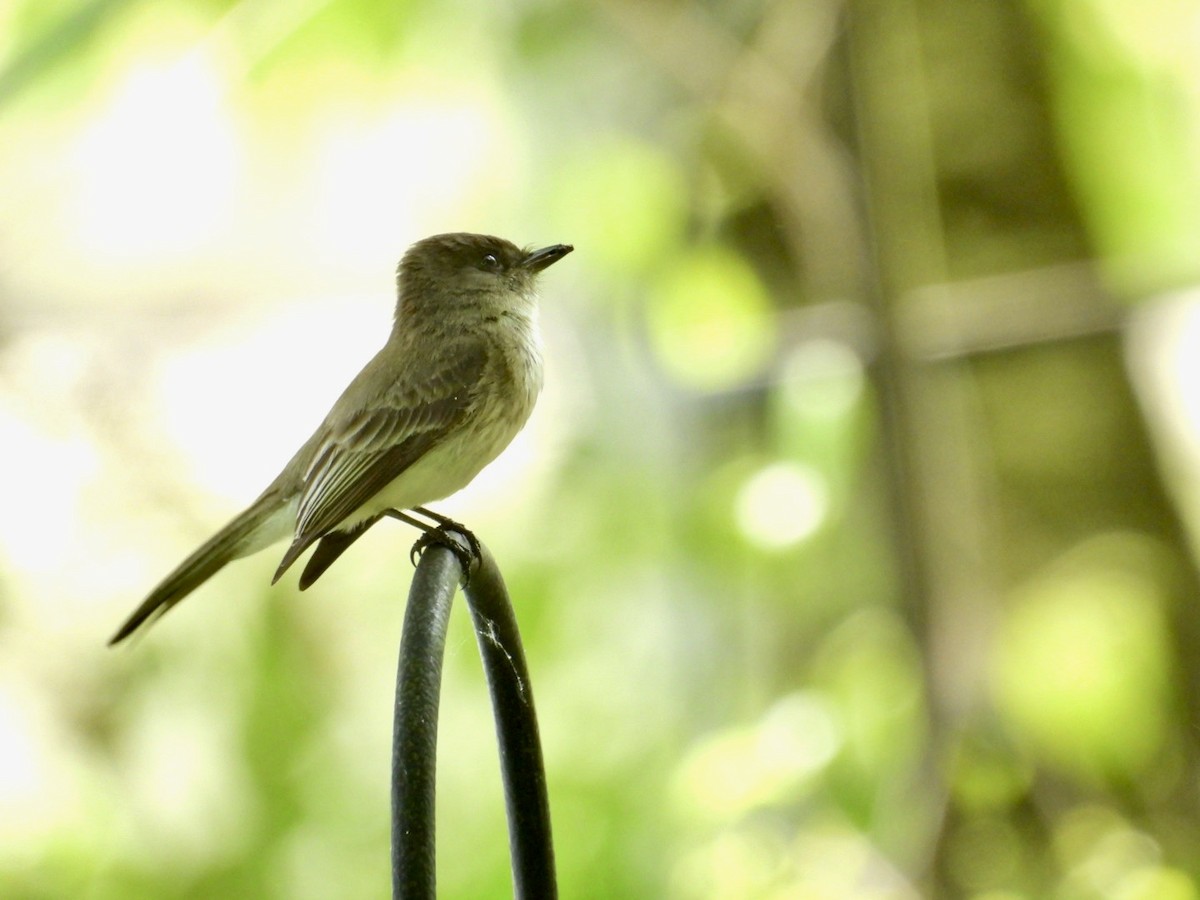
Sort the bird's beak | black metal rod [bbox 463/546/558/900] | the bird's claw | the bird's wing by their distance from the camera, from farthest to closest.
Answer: the bird's beak < the bird's wing < the bird's claw < black metal rod [bbox 463/546/558/900]

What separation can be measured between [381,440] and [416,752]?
1028 mm

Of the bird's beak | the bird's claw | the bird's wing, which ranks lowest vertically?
the bird's claw

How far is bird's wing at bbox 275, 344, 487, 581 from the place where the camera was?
2.14 m

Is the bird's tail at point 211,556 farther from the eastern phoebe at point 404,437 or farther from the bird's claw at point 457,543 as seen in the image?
the bird's claw at point 457,543

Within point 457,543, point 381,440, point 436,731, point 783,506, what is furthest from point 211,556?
point 783,506

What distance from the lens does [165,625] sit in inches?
113

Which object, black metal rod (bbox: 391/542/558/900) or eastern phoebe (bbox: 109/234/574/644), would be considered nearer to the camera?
black metal rod (bbox: 391/542/558/900)

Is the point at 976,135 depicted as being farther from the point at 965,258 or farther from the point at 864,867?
the point at 864,867

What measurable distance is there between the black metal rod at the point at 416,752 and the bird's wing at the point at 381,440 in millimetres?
714

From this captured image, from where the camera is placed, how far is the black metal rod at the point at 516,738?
149cm

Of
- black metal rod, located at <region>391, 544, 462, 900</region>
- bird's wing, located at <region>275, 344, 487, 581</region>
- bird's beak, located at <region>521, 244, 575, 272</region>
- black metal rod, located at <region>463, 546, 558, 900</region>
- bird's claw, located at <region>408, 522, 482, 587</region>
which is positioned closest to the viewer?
black metal rod, located at <region>391, 544, 462, 900</region>

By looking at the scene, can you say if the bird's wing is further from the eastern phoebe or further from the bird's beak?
the bird's beak

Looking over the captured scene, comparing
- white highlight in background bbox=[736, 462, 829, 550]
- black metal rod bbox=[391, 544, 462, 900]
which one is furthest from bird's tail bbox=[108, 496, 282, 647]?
white highlight in background bbox=[736, 462, 829, 550]

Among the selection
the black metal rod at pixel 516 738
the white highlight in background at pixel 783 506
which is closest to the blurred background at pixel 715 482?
the white highlight in background at pixel 783 506
